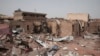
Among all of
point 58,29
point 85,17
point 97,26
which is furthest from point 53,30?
point 85,17

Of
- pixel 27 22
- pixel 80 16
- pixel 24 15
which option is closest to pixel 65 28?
pixel 27 22

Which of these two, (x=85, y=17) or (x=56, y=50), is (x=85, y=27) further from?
(x=56, y=50)

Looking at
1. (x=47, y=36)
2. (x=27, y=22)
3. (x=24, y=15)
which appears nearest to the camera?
(x=47, y=36)

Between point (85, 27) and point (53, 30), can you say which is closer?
point (53, 30)

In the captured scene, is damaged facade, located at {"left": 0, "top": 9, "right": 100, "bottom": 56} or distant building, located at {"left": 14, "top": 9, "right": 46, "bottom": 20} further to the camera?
distant building, located at {"left": 14, "top": 9, "right": 46, "bottom": 20}

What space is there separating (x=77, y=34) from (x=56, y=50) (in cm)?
1036

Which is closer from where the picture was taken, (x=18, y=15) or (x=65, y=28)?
(x=65, y=28)

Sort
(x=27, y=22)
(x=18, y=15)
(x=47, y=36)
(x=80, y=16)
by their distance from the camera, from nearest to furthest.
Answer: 1. (x=47, y=36)
2. (x=27, y=22)
3. (x=18, y=15)
4. (x=80, y=16)

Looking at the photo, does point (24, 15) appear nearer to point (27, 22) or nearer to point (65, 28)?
point (27, 22)

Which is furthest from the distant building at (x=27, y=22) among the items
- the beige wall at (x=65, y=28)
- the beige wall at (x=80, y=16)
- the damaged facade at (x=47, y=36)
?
the beige wall at (x=80, y=16)

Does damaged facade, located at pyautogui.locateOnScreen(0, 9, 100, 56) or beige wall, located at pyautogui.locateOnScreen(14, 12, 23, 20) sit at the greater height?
Answer: beige wall, located at pyautogui.locateOnScreen(14, 12, 23, 20)

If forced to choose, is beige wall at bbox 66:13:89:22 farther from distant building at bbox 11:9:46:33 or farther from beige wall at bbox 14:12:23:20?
beige wall at bbox 14:12:23:20

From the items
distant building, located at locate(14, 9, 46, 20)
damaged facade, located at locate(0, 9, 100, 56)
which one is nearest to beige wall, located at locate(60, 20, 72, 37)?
damaged facade, located at locate(0, 9, 100, 56)

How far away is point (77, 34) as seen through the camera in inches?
792
